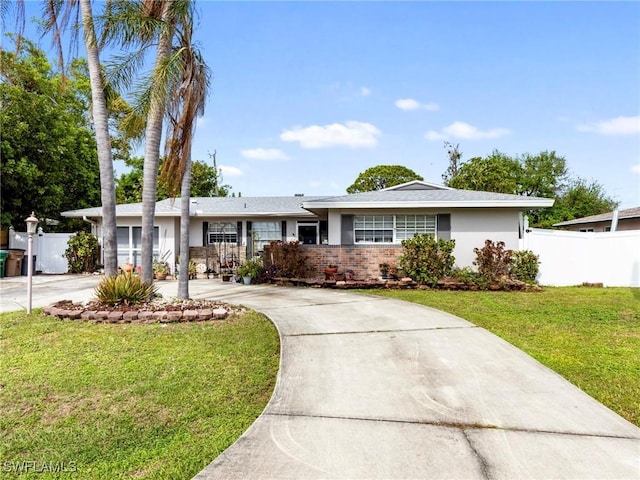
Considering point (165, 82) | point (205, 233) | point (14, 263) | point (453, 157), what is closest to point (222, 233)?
point (205, 233)

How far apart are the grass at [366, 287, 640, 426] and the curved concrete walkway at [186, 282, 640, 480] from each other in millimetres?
356

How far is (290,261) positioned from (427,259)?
418cm

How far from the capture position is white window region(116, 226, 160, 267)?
15320 millimetres

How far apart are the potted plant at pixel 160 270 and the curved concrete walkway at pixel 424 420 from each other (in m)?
10.3

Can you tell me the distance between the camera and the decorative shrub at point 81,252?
49.5ft

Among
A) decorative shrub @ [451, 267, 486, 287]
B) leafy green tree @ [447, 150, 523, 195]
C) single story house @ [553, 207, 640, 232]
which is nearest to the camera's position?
decorative shrub @ [451, 267, 486, 287]

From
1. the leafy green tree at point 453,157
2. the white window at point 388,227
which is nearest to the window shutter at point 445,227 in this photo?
the white window at point 388,227

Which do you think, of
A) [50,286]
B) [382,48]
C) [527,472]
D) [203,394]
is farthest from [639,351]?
[50,286]

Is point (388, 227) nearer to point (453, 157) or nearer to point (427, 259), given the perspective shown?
point (427, 259)

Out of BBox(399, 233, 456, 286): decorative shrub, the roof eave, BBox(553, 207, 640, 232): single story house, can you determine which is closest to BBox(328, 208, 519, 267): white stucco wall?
the roof eave

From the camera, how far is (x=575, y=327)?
6180 mm

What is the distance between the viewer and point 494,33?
11.2 m

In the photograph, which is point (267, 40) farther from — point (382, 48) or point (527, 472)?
point (527, 472)

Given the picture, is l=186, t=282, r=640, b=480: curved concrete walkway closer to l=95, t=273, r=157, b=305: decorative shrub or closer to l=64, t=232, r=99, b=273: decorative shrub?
l=95, t=273, r=157, b=305: decorative shrub
